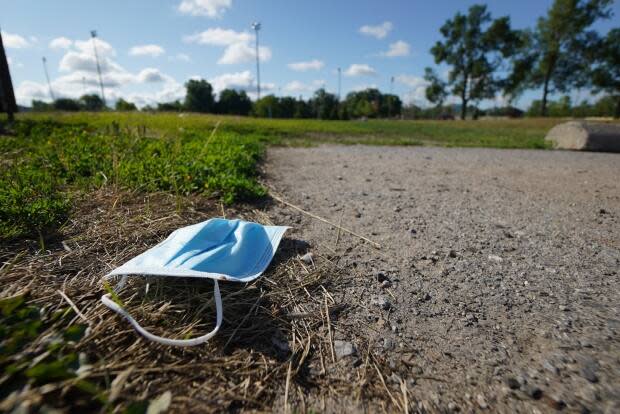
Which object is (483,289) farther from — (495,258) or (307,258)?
(307,258)

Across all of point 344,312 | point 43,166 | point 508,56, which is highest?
point 508,56

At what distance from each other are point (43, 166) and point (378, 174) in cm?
368

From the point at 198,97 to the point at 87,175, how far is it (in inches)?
2606

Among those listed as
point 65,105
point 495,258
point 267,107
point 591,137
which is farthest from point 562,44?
point 65,105

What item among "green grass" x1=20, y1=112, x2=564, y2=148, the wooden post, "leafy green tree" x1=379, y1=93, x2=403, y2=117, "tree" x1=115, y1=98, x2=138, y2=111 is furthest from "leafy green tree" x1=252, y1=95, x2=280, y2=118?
the wooden post

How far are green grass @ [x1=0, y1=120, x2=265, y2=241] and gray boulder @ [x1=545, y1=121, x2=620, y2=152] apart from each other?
29.4 feet

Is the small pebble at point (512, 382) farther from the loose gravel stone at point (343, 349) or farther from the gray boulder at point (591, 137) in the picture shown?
the gray boulder at point (591, 137)

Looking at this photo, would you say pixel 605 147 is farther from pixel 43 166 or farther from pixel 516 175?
pixel 43 166

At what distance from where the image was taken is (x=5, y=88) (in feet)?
21.7

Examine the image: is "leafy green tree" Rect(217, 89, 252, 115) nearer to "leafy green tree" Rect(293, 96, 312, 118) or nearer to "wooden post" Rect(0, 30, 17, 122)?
→ "leafy green tree" Rect(293, 96, 312, 118)

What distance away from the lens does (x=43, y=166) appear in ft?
9.46

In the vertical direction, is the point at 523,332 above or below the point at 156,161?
below

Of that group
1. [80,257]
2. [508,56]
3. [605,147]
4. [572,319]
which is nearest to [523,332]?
[572,319]

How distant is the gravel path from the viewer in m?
1.00
